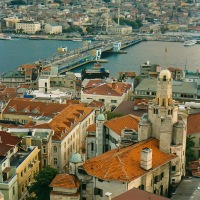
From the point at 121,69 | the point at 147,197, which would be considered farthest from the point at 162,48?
the point at 147,197

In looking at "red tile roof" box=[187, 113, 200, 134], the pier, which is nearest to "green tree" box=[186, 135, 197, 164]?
"red tile roof" box=[187, 113, 200, 134]

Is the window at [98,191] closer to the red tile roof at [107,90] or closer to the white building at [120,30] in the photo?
the red tile roof at [107,90]

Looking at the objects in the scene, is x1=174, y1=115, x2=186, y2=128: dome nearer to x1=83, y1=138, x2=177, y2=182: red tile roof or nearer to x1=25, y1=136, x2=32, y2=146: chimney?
x1=83, y1=138, x2=177, y2=182: red tile roof

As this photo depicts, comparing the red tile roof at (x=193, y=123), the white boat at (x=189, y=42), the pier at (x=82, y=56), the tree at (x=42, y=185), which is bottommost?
the pier at (x=82, y=56)

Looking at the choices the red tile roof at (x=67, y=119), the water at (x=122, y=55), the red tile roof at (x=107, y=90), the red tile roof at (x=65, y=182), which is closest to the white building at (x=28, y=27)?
the water at (x=122, y=55)

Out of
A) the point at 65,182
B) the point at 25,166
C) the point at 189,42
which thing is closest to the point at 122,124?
the point at 25,166

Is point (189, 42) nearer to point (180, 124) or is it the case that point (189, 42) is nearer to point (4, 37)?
point (4, 37)
